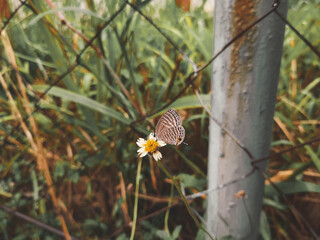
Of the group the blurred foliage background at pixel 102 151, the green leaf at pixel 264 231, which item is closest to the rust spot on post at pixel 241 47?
the blurred foliage background at pixel 102 151

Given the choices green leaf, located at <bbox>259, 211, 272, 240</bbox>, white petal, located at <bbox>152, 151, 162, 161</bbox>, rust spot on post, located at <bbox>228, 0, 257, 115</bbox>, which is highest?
rust spot on post, located at <bbox>228, 0, 257, 115</bbox>

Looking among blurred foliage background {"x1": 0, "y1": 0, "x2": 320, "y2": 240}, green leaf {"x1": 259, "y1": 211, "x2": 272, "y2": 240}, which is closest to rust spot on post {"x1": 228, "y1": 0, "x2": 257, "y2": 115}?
blurred foliage background {"x1": 0, "y1": 0, "x2": 320, "y2": 240}

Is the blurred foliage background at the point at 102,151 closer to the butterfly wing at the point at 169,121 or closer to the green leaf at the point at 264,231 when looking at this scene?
the green leaf at the point at 264,231

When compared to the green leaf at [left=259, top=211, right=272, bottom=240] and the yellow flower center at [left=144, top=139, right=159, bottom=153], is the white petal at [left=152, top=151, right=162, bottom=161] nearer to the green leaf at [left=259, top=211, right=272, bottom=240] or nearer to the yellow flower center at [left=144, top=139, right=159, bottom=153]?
the yellow flower center at [left=144, top=139, right=159, bottom=153]

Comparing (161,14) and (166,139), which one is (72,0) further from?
(161,14)

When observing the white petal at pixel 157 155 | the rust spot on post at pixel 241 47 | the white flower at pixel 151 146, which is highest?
the rust spot on post at pixel 241 47

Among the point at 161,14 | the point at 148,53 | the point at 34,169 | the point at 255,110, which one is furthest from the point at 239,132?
the point at 161,14

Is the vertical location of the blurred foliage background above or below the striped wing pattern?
above

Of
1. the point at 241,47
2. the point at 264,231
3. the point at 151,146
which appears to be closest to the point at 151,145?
the point at 151,146
